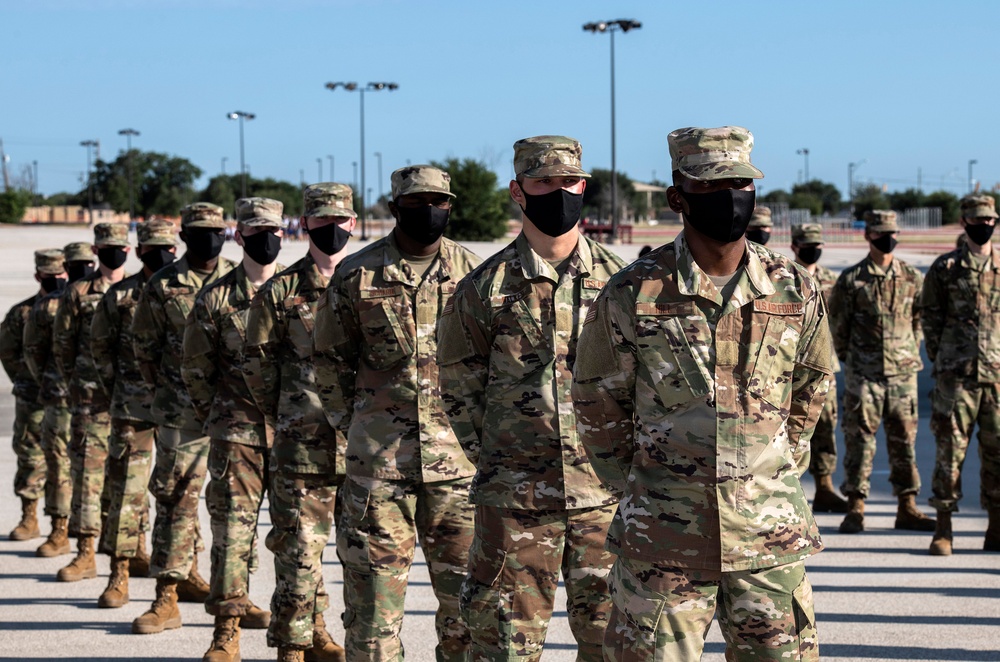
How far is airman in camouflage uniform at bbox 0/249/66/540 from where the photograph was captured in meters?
11.0

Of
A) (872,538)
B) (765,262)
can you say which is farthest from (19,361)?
(765,262)

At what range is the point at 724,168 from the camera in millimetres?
4219

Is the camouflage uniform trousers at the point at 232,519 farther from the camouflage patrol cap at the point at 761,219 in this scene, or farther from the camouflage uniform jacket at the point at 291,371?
the camouflage patrol cap at the point at 761,219

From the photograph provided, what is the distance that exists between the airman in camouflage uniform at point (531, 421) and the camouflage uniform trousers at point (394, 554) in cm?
52

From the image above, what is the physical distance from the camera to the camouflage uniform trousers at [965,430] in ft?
31.2

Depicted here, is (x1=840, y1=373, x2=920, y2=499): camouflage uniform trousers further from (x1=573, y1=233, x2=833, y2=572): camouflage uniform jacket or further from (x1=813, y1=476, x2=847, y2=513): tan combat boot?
(x1=573, y1=233, x2=833, y2=572): camouflage uniform jacket

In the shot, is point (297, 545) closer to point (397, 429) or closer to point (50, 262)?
point (397, 429)

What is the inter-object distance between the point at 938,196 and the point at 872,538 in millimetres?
86522

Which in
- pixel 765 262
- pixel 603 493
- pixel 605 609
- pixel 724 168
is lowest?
pixel 605 609

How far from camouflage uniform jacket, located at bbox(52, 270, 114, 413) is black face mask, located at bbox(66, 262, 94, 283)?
1.85ft

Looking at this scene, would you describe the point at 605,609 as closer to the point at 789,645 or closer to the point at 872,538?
the point at 789,645

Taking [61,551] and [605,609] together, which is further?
[61,551]

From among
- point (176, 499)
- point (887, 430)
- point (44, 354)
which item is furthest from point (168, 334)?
point (887, 430)

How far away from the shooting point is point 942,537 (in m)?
9.55
